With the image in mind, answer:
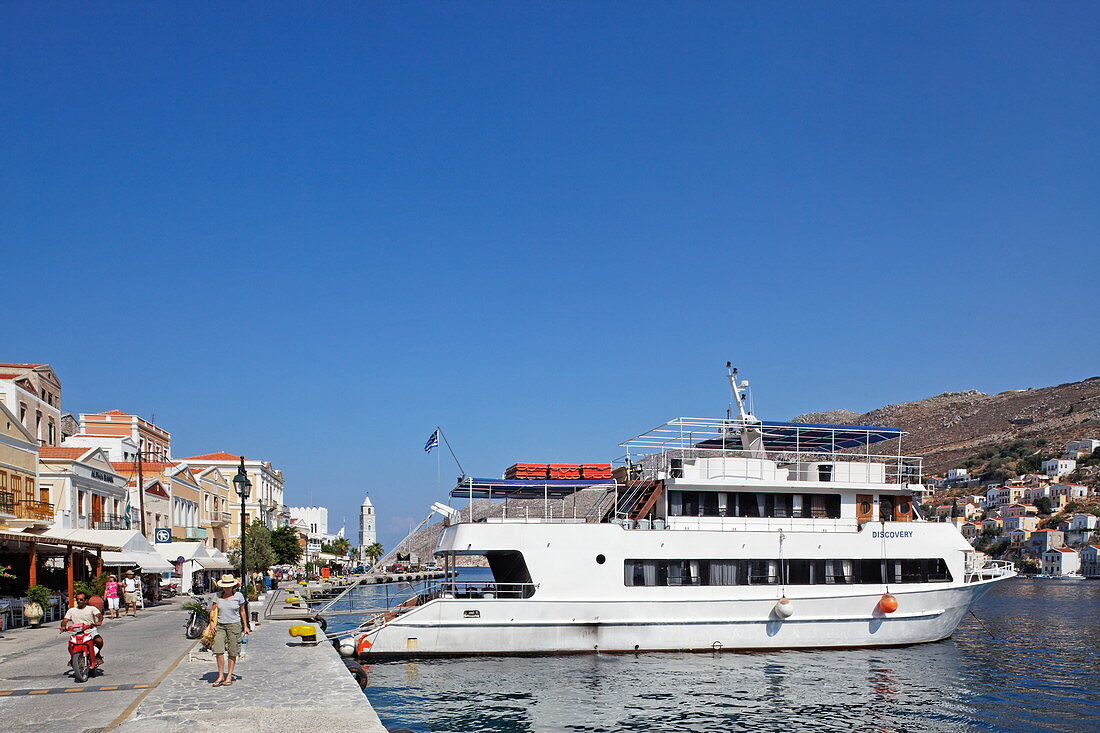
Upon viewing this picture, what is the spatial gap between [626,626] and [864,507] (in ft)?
27.8

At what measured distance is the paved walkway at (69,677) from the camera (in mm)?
11695

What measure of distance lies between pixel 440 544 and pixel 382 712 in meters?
7.94

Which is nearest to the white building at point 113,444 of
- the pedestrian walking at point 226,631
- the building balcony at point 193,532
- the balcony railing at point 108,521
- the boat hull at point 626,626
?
the building balcony at point 193,532

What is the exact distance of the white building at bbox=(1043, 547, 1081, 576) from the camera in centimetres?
12654

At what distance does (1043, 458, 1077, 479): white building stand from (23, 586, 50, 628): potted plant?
7205 inches

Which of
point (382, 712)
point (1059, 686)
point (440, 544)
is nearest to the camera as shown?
point (382, 712)

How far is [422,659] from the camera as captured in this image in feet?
74.9

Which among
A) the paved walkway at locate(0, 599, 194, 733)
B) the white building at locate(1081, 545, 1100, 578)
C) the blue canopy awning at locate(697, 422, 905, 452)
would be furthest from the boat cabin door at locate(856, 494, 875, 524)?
the white building at locate(1081, 545, 1100, 578)

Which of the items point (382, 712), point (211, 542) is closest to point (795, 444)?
point (382, 712)

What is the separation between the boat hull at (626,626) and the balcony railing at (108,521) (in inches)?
955

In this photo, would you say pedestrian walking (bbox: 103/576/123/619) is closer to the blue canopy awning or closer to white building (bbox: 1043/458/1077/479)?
the blue canopy awning

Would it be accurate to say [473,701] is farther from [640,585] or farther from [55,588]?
[55,588]

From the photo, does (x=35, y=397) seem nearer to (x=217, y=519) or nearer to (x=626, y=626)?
(x=217, y=519)

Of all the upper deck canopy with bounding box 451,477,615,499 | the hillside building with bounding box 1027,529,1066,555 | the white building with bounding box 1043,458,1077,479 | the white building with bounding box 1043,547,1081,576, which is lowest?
the white building with bounding box 1043,547,1081,576
